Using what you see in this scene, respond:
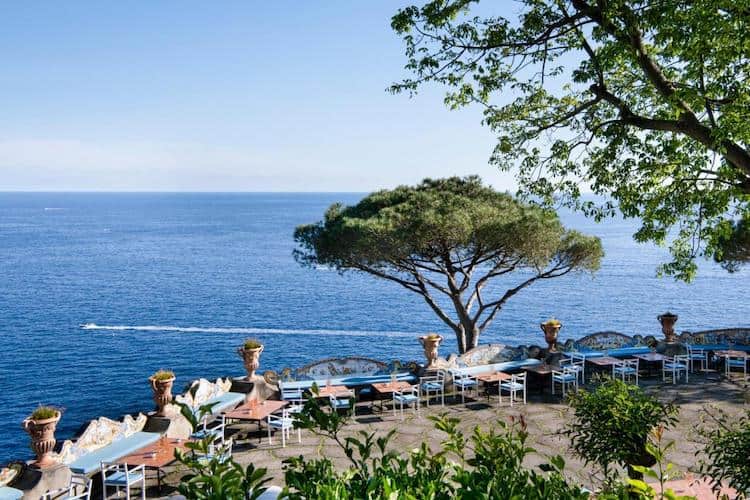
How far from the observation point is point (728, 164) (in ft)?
26.3

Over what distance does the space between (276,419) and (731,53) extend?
32.9 feet

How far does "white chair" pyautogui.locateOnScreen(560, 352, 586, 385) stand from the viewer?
15250 millimetres

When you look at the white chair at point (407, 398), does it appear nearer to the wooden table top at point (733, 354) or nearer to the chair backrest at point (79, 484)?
the chair backrest at point (79, 484)

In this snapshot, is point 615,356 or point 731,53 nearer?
point 731,53

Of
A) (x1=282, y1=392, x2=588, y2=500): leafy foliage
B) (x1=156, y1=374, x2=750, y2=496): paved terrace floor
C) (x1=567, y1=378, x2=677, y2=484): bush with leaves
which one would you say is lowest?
(x1=156, y1=374, x2=750, y2=496): paved terrace floor

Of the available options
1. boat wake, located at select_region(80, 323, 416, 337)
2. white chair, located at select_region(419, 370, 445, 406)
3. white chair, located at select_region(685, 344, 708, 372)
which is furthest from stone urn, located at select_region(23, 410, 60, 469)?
boat wake, located at select_region(80, 323, 416, 337)

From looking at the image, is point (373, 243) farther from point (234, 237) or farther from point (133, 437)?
point (234, 237)

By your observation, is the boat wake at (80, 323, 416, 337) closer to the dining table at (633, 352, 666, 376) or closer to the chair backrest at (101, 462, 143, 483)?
the dining table at (633, 352, 666, 376)

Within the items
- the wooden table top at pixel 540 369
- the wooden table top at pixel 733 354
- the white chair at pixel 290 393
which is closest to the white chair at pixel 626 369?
the wooden table top at pixel 540 369

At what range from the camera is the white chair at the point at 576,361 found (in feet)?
50.0

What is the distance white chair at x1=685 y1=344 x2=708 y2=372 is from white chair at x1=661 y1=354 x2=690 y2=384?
0.58ft

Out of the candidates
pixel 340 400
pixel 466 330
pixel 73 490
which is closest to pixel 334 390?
pixel 340 400

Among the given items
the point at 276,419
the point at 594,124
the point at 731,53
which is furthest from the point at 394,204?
the point at 731,53

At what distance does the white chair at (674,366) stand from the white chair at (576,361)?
76.5 inches
